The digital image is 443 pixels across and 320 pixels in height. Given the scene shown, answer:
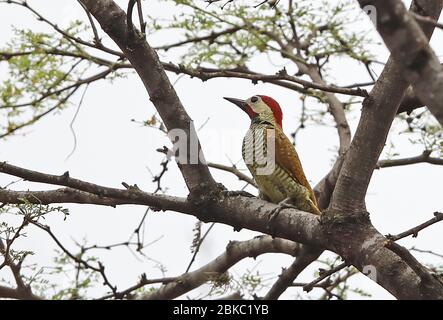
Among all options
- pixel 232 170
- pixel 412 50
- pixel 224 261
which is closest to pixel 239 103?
pixel 232 170

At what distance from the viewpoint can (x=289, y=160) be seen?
4.46m

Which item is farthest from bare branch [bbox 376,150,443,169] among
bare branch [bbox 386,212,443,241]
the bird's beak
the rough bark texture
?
bare branch [bbox 386,212,443,241]

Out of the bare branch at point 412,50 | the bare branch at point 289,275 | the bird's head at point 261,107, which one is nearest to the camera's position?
the bare branch at point 412,50

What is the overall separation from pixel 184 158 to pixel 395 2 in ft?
6.66

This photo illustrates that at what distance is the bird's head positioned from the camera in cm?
490

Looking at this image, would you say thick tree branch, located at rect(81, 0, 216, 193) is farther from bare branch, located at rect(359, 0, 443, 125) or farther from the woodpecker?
bare branch, located at rect(359, 0, 443, 125)

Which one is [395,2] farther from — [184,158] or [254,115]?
[254,115]

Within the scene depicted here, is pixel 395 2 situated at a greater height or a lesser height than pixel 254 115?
lesser

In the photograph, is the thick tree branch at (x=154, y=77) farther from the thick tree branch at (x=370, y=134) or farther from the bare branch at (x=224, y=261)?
the bare branch at (x=224, y=261)

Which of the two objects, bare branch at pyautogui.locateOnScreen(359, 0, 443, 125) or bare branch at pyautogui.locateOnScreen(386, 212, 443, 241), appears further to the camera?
bare branch at pyautogui.locateOnScreen(386, 212, 443, 241)

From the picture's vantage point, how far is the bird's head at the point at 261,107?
4.90 metres

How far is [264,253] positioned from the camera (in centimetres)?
455

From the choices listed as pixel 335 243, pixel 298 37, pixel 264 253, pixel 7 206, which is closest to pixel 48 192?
pixel 7 206

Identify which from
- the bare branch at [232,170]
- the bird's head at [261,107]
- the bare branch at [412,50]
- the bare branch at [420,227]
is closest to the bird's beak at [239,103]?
the bird's head at [261,107]
